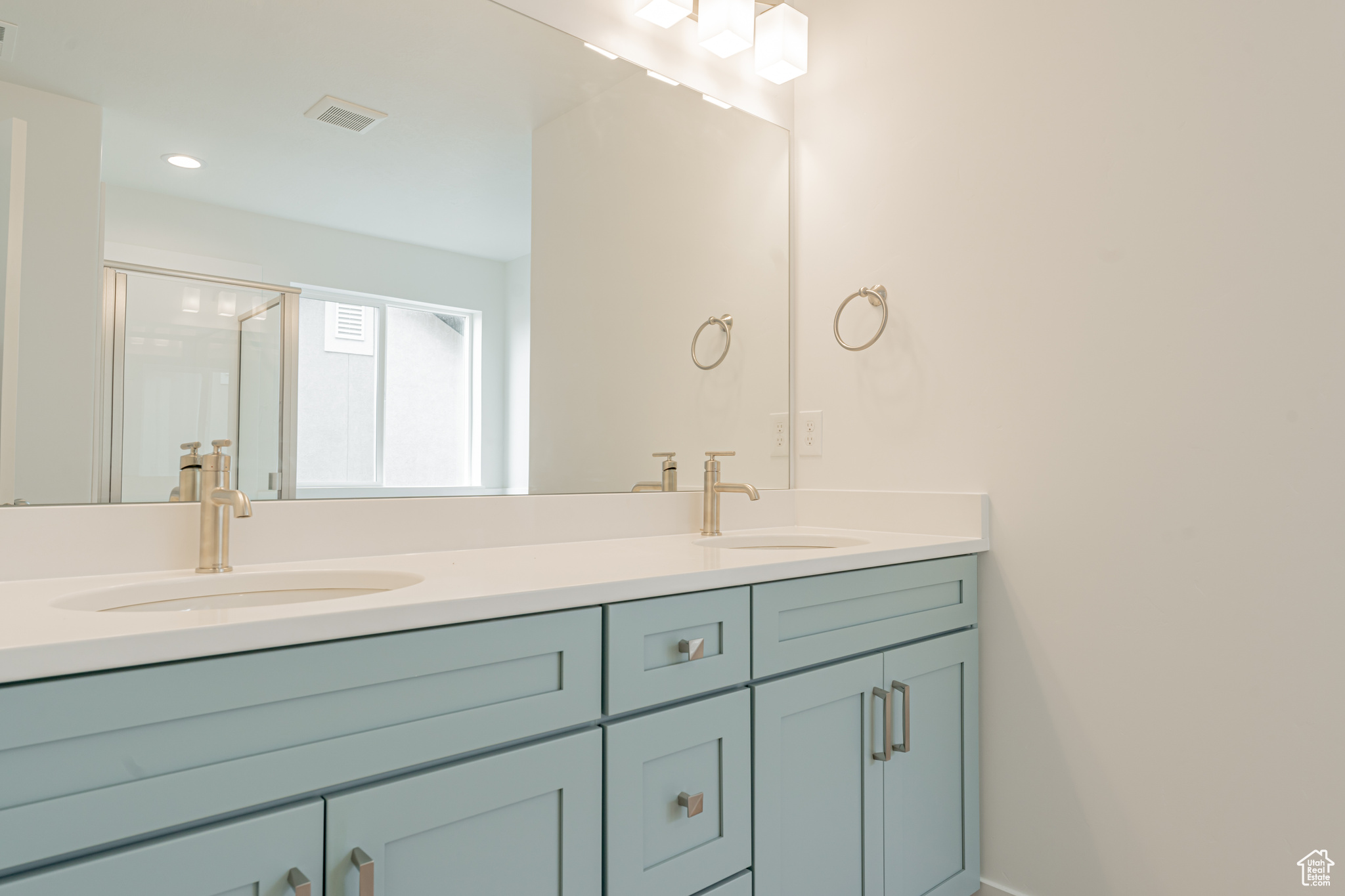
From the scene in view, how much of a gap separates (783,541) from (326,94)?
1.25m

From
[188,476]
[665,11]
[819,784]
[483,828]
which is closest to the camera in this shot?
[483,828]

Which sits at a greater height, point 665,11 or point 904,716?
point 665,11

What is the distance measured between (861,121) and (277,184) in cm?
135

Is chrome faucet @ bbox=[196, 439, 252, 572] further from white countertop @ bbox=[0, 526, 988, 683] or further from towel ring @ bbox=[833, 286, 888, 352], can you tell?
towel ring @ bbox=[833, 286, 888, 352]

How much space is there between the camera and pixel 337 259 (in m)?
1.29

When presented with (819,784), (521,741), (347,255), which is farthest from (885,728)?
(347,255)

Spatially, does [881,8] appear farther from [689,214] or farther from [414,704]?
[414,704]

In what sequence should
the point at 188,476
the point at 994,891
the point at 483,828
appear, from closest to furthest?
the point at 483,828 < the point at 188,476 < the point at 994,891

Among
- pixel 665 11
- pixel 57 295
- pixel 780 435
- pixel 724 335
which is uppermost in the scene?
pixel 665 11

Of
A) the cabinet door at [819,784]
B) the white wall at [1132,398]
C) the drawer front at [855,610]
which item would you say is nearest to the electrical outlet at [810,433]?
the white wall at [1132,398]

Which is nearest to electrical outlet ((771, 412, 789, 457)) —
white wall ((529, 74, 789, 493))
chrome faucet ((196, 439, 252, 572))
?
white wall ((529, 74, 789, 493))

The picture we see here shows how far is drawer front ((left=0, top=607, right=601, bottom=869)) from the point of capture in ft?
2.06

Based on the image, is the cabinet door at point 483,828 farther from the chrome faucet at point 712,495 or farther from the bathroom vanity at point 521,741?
the chrome faucet at point 712,495

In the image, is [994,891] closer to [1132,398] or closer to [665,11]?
[1132,398]
